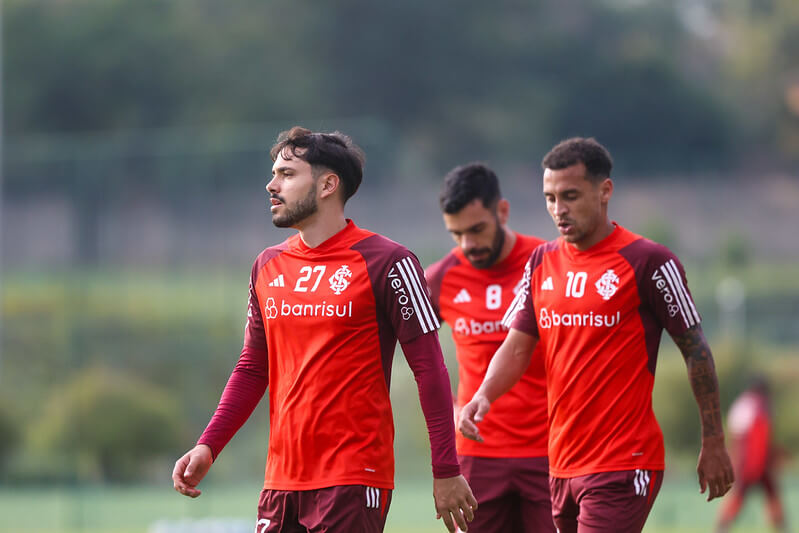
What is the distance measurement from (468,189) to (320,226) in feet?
5.82

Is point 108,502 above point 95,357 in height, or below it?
below

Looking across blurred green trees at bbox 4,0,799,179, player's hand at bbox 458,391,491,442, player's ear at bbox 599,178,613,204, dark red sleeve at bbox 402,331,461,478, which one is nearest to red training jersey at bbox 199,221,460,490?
dark red sleeve at bbox 402,331,461,478

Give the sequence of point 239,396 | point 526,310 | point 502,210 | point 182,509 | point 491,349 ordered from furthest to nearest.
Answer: point 182,509, point 502,210, point 491,349, point 526,310, point 239,396

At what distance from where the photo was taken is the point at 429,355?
4.98 meters

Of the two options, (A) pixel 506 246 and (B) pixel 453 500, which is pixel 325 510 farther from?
(A) pixel 506 246

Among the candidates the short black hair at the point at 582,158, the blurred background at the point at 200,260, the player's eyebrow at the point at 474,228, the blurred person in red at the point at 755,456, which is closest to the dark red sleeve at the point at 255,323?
the short black hair at the point at 582,158

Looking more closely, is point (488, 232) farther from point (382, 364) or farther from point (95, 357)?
point (95, 357)

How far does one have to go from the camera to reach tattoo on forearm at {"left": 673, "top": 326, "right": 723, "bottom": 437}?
5480 mm

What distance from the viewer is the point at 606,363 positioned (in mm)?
5527

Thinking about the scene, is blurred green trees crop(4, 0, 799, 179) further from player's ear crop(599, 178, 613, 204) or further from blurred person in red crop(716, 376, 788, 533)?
player's ear crop(599, 178, 613, 204)

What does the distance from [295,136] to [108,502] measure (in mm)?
12704

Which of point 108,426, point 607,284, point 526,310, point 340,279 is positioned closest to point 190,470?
point 340,279

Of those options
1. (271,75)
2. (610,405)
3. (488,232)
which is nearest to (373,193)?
(488,232)

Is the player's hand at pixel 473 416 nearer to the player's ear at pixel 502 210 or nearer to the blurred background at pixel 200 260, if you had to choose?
the player's ear at pixel 502 210
